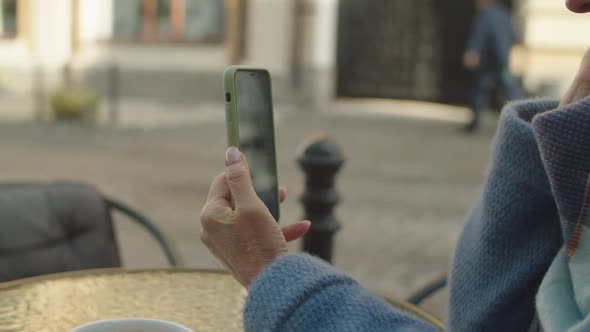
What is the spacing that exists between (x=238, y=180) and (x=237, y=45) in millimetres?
13621

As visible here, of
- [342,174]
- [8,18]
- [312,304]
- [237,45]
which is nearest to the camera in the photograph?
[312,304]

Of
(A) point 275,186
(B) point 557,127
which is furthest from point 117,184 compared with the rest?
(B) point 557,127

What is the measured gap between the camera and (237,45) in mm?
14625

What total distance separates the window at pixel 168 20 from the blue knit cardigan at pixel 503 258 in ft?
46.3

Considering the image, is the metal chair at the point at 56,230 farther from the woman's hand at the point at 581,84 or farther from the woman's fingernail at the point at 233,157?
the woman's hand at the point at 581,84

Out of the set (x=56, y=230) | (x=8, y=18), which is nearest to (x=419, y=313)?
(x=56, y=230)

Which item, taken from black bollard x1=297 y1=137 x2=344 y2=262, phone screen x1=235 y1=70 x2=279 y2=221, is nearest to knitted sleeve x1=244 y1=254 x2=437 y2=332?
phone screen x1=235 y1=70 x2=279 y2=221

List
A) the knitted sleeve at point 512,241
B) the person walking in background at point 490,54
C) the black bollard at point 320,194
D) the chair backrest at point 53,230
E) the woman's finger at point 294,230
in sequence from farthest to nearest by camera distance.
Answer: the person walking in background at point 490,54
the black bollard at point 320,194
the chair backrest at point 53,230
the woman's finger at point 294,230
the knitted sleeve at point 512,241

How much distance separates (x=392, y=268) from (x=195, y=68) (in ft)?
35.0

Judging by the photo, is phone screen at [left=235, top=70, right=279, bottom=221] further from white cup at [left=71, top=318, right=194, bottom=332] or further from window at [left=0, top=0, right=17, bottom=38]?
window at [left=0, top=0, right=17, bottom=38]

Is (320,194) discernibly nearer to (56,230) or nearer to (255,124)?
(56,230)

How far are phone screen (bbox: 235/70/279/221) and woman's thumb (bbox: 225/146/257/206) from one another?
9cm

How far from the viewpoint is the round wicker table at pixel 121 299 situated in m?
1.61

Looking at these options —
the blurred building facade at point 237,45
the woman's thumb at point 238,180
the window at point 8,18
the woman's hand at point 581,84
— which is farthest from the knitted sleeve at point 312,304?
the window at point 8,18
